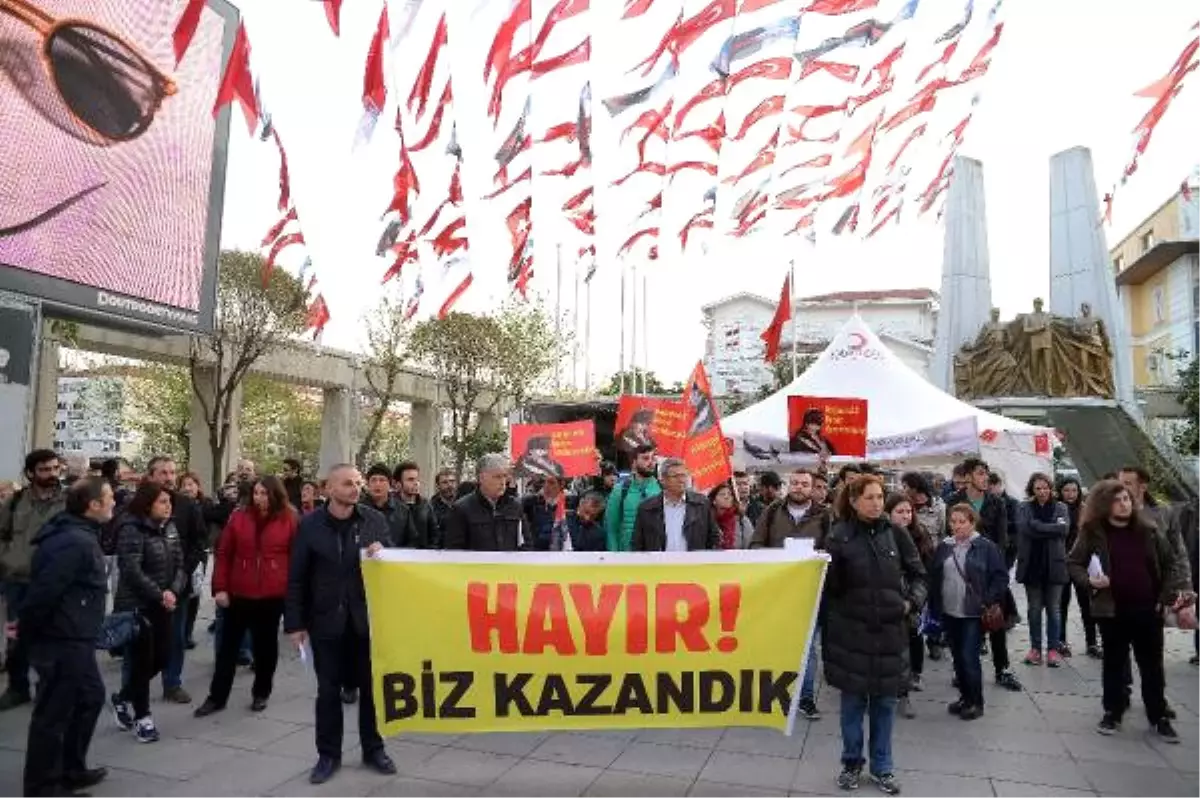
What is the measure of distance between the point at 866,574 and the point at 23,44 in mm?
10614

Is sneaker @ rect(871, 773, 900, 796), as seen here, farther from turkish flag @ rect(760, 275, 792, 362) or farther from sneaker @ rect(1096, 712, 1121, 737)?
turkish flag @ rect(760, 275, 792, 362)

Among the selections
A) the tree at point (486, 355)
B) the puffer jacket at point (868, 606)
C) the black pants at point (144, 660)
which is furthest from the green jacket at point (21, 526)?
the tree at point (486, 355)

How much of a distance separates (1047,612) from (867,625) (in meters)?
4.73

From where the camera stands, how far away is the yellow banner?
184 inches

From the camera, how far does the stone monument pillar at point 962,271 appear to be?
2352 centimetres

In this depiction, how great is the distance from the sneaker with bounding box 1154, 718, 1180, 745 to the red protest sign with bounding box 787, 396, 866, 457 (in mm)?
5100

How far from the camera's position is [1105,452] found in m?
22.3

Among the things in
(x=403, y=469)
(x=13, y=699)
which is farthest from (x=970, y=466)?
(x=13, y=699)

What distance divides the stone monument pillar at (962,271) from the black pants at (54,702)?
22042mm

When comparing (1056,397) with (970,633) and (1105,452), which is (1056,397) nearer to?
(1105,452)

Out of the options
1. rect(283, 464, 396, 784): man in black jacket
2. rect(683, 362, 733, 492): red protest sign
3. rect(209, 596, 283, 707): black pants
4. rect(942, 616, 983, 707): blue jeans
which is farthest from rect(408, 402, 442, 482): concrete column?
rect(283, 464, 396, 784): man in black jacket

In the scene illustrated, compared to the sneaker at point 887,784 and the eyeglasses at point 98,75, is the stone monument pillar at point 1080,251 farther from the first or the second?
the eyeglasses at point 98,75

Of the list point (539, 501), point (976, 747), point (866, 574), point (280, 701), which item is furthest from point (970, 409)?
point (280, 701)

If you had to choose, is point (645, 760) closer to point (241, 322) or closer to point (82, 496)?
point (82, 496)
